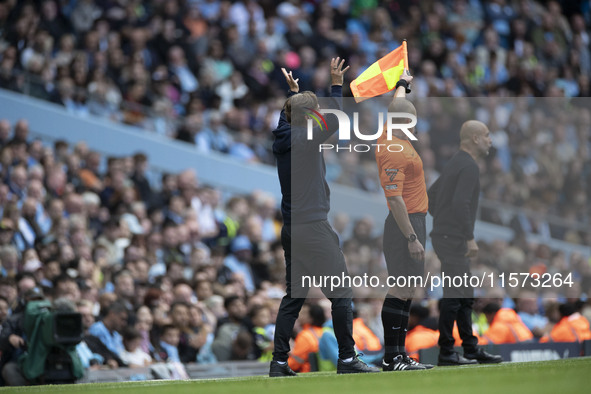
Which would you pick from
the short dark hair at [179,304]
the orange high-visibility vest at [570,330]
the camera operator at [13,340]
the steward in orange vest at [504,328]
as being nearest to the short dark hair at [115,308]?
the short dark hair at [179,304]

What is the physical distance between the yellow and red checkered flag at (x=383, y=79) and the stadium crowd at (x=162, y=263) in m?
1.57

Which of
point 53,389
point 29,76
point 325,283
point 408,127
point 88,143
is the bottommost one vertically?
point 53,389

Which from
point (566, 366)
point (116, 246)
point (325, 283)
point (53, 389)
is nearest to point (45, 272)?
point (116, 246)

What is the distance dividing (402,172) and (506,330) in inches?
140

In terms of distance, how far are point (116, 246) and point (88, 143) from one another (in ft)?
7.84

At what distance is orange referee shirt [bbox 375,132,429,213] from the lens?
7234 mm

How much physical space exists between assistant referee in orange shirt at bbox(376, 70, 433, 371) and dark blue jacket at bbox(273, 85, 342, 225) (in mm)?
541

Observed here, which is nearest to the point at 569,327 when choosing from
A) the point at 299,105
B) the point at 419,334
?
the point at 419,334

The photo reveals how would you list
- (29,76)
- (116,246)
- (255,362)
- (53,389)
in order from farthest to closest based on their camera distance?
Result: (29,76), (116,246), (255,362), (53,389)

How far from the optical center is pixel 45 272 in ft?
32.9

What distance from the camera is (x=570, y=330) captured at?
1050 centimetres

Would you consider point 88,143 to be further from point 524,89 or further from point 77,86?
point 524,89

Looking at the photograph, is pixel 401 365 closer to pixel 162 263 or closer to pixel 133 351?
pixel 133 351

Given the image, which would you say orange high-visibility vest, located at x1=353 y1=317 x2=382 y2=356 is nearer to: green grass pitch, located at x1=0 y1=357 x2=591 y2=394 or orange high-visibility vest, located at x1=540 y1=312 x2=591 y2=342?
orange high-visibility vest, located at x1=540 y1=312 x2=591 y2=342
